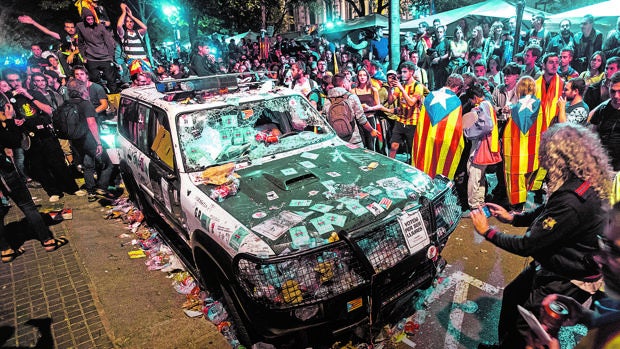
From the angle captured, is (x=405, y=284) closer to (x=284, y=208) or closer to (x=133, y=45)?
(x=284, y=208)

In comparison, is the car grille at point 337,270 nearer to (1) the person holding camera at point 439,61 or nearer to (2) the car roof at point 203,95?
(2) the car roof at point 203,95

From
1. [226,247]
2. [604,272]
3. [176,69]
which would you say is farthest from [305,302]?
[176,69]

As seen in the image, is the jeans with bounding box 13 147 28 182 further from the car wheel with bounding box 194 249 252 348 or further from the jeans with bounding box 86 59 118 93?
the car wheel with bounding box 194 249 252 348

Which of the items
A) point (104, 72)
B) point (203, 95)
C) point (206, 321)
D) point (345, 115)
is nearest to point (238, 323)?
point (206, 321)

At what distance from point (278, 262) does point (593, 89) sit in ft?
22.3

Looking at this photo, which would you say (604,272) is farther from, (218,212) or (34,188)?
(34,188)

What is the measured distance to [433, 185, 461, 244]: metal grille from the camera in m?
3.21

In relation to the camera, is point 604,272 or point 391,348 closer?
point 604,272

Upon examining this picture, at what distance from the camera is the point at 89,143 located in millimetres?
6645

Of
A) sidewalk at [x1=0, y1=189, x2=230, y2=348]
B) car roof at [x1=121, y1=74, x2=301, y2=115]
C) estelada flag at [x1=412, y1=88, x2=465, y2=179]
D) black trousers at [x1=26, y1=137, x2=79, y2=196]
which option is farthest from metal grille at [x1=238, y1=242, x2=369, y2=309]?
black trousers at [x1=26, y1=137, x2=79, y2=196]

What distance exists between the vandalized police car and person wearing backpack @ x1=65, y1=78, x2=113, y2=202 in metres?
2.53

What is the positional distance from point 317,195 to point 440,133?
9.38ft

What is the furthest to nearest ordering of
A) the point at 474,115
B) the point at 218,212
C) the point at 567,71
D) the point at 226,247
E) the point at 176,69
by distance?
the point at 176,69
the point at 567,71
the point at 474,115
the point at 218,212
the point at 226,247

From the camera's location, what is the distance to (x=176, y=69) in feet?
32.9
